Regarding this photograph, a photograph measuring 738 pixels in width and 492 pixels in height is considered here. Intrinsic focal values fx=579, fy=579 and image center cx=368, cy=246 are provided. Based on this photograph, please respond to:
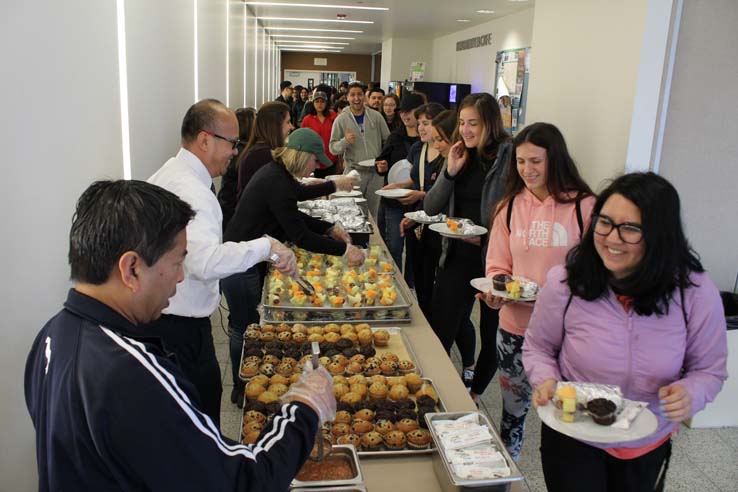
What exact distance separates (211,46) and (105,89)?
10.8ft

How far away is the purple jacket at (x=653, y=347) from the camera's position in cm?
156

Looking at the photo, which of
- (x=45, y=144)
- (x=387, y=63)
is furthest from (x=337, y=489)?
(x=387, y=63)

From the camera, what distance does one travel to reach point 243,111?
450 cm

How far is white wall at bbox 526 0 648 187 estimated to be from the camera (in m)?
3.18

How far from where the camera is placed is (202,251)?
189 centimetres

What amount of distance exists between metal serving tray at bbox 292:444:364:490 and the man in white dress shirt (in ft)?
2.29

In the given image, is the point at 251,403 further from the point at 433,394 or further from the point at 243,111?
the point at 243,111

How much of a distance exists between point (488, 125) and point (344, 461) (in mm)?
1866

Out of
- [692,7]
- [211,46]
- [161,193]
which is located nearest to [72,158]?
[161,193]

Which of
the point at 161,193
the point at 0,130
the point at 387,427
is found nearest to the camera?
the point at 161,193

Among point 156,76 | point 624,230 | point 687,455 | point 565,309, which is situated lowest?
point 687,455

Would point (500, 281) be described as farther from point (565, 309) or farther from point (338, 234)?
Result: point (338, 234)

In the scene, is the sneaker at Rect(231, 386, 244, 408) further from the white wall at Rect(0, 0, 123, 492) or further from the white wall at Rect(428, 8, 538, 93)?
the white wall at Rect(428, 8, 538, 93)

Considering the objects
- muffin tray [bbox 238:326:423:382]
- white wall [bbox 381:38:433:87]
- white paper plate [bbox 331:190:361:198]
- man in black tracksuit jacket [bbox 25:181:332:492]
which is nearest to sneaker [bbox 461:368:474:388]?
muffin tray [bbox 238:326:423:382]
